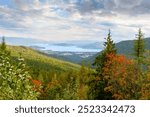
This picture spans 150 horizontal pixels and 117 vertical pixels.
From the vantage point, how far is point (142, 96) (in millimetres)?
52062

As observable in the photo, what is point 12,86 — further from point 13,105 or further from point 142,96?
point 142,96

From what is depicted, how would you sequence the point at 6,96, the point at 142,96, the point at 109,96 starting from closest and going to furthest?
the point at 6,96 < the point at 142,96 < the point at 109,96

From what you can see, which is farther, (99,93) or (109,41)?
(109,41)

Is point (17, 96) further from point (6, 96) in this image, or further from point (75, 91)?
point (75, 91)

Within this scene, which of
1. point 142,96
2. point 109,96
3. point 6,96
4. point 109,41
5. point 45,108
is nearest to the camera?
point 45,108

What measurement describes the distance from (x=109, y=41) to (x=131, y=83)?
30.3 feet

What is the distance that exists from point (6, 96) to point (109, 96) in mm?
43642

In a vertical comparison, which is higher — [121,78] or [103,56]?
[103,56]

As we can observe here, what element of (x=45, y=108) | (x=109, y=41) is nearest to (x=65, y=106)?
(x=45, y=108)

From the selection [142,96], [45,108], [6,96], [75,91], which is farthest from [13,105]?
[142,96]

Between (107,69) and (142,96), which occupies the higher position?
(107,69)

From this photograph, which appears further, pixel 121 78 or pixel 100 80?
pixel 121 78

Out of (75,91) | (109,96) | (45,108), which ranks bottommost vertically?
(109,96)

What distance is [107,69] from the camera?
54938 millimetres
